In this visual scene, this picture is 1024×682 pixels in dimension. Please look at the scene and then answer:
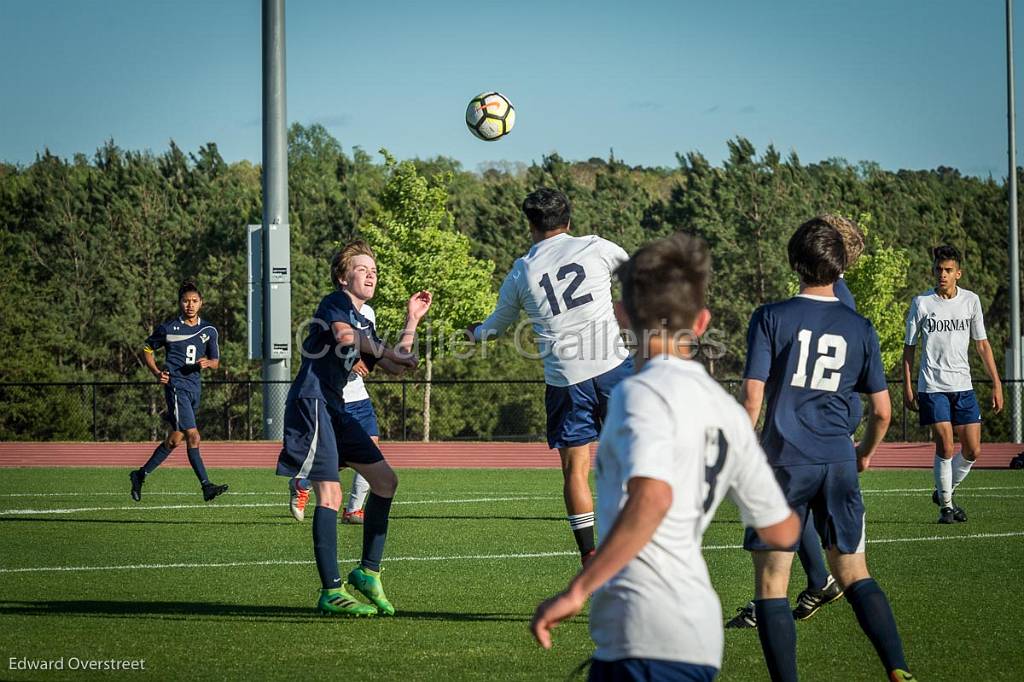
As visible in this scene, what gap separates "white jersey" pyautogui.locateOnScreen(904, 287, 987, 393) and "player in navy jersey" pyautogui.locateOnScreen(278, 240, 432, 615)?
610 cm

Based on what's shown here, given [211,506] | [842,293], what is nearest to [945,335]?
[842,293]

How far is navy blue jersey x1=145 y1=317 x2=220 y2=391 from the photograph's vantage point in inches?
535

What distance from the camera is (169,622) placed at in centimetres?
646

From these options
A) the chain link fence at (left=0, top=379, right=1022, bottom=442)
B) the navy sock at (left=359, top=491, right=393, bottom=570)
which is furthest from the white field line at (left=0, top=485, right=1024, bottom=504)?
the chain link fence at (left=0, top=379, right=1022, bottom=442)

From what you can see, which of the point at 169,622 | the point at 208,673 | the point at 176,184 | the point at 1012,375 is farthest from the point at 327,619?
the point at 176,184

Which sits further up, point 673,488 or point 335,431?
point 673,488

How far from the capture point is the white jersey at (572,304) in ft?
23.9

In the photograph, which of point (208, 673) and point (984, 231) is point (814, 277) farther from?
point (984, 231)

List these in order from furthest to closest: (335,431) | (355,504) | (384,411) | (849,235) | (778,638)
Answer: (384,411) < (355,504) < (335,431) < (849,235) < (778,638)

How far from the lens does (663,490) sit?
2.71 m

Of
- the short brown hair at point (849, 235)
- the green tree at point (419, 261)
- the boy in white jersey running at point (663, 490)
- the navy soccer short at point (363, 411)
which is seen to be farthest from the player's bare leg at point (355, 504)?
the green tree at point (419, 261)

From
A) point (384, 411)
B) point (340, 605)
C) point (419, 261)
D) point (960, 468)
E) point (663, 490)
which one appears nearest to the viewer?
point (663, 490)

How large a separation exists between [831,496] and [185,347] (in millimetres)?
10128

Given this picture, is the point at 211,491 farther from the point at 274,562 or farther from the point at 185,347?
the point at 274,562
